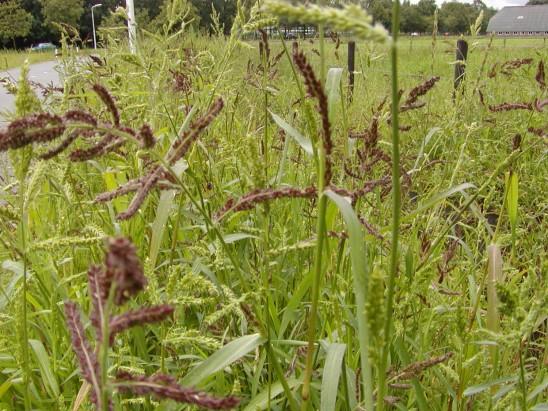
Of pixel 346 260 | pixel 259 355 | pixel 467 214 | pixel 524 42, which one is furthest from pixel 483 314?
pixel 524 42

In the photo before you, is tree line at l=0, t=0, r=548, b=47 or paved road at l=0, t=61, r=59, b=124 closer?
tree line at l=0, t=0, r=548, b=47

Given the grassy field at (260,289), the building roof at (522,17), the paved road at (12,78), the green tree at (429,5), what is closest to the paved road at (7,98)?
the paved road at (12,78)

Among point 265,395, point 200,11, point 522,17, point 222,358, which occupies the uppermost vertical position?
point 522,17

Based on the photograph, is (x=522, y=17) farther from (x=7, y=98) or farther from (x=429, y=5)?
(x=429, y=5)

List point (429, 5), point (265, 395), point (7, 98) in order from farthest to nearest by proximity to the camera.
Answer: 1. point (7, 98)
2. point (429, 5)
3. point (265, 395)

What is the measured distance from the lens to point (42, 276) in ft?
5.88

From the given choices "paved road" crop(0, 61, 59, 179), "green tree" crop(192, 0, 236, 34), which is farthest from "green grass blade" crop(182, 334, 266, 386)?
→ "green tree" crop(192, 0, 236, 34)

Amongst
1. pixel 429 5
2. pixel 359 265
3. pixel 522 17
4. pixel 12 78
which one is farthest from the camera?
pixel 522 17

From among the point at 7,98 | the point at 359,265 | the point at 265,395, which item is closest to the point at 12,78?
the point at 265,395

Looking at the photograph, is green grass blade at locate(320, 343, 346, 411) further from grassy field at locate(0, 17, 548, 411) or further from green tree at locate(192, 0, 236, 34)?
green tree at locate(192, 0, 236, 34)

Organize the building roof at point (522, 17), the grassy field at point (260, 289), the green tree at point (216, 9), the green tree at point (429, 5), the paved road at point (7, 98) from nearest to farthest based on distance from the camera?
the grassy field at point (260, 289) < the paved road at point (7, 98) < the green tree at point (216, 9) < the green tree at point (429, 5) < the building roof at point (522, 17)

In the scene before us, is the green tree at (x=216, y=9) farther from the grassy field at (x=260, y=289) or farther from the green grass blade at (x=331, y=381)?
the green grass blade at (x=331, y=381)

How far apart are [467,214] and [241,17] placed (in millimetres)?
1836

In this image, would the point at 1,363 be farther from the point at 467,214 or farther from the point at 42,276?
the point at 467,214
